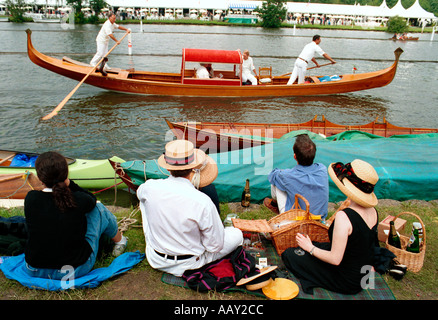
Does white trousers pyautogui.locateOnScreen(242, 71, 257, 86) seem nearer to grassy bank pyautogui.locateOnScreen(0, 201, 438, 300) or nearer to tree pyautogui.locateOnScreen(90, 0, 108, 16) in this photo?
grassy bank pyautogui.locateOnScreen(0, 201, 438, 300)

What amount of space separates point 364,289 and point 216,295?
4.67 feet

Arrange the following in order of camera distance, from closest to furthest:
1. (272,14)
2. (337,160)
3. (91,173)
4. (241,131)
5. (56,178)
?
(56,178), (337,160), (91,173), (241,131), (272,14)

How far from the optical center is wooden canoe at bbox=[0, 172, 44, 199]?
5.98m

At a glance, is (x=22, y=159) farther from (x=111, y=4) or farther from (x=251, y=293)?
(x=111, y=4)

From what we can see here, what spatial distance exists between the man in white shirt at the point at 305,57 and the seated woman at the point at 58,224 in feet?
37.9

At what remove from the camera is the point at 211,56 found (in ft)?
40.9

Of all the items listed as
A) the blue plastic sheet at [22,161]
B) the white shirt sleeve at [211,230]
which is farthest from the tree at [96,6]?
the white shirt sleeve at [211,230]

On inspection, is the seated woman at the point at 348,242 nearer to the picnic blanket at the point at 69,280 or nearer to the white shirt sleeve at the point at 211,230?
the white shirt sleeve at the point at 211,230

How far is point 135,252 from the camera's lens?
3.79 m

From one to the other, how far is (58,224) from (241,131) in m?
5.51

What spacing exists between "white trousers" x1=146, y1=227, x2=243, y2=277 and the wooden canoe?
3.70m

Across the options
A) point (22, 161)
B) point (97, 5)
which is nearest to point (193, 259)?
point (22, 161)

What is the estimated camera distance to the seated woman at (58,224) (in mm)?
2912

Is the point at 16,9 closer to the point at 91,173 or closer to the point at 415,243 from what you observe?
the point at 91,173
